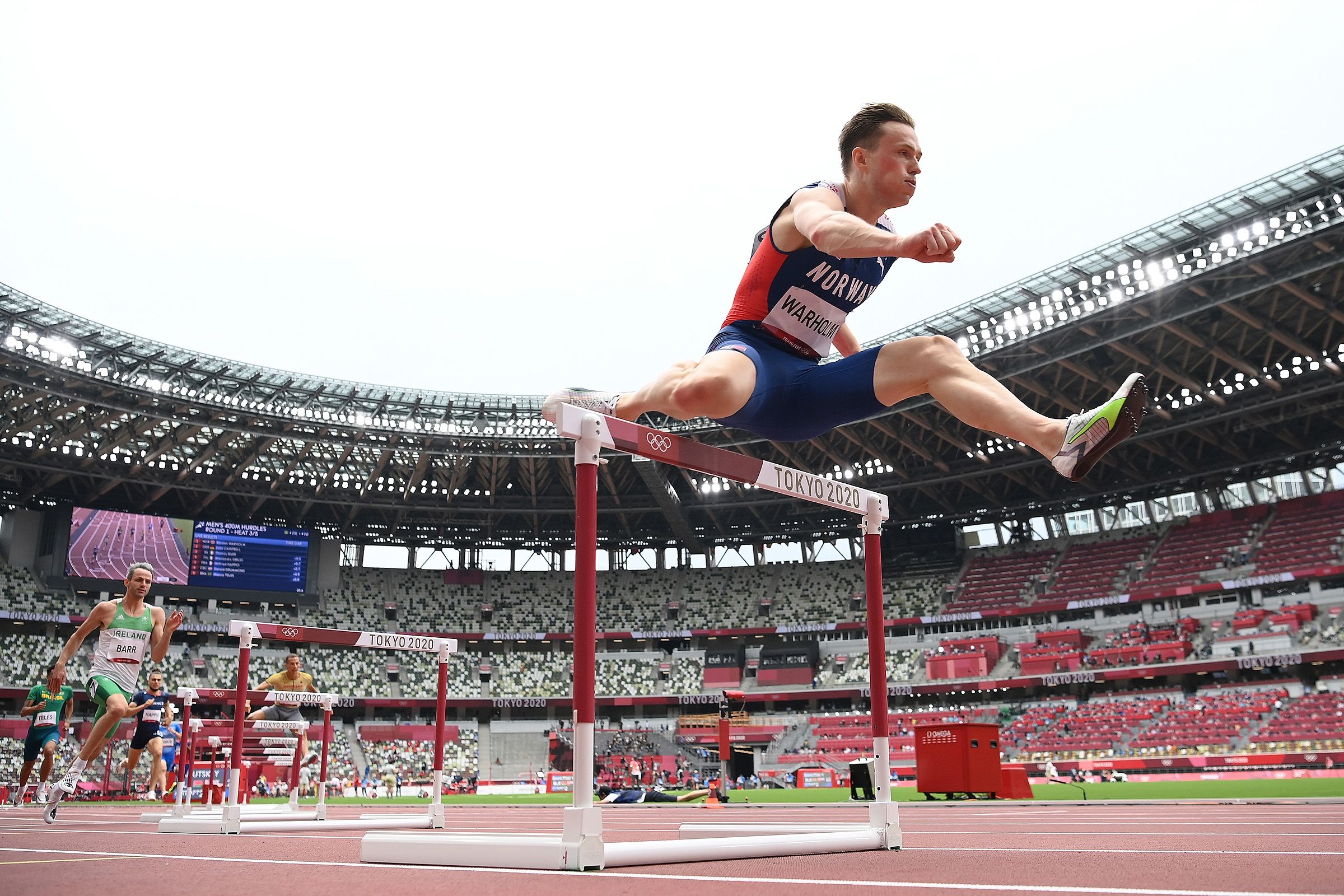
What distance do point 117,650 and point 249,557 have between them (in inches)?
1362

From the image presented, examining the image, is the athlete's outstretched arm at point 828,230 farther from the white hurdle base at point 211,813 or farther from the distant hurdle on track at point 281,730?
the white hurdle base at point 211,813

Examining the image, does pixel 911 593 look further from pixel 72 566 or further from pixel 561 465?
pixel 72 566

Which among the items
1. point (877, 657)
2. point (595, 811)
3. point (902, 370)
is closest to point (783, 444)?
point (877, 657)

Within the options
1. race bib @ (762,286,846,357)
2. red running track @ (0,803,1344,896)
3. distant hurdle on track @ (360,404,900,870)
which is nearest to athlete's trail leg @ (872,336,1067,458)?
race bib @ (762,286,846,357)

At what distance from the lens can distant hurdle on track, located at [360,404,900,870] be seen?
4.22m

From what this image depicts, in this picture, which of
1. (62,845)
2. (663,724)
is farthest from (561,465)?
(62,845)

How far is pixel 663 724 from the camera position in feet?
139

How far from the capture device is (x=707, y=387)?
426 cm

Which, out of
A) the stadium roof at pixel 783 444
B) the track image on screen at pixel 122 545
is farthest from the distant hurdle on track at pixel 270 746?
the track image on screen at pixel 122 545

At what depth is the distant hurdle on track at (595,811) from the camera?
166 inches

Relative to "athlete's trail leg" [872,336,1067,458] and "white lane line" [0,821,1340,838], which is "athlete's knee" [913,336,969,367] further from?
"white lane line" [0,821,1340,838]

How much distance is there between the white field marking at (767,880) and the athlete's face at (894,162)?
2902 millimetres

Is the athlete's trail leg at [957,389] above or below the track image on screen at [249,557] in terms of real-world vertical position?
below

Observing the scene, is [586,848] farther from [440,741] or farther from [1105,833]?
[440,741]
